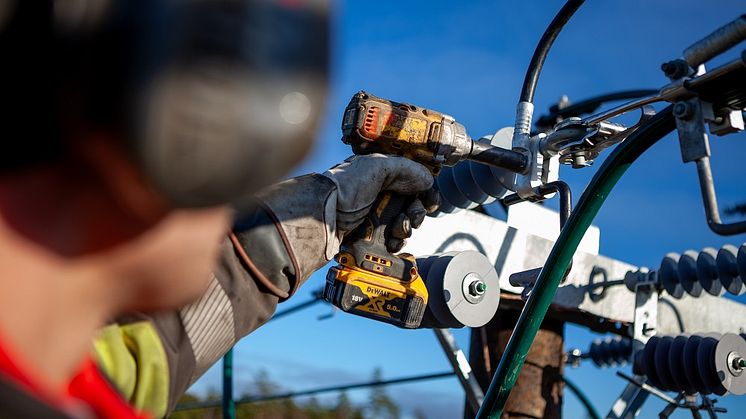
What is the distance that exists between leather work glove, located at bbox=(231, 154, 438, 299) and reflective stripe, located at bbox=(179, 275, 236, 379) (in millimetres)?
91

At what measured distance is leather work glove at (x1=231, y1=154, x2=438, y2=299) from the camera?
1.35m

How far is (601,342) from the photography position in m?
4.55

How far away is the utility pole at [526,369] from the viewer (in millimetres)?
3342

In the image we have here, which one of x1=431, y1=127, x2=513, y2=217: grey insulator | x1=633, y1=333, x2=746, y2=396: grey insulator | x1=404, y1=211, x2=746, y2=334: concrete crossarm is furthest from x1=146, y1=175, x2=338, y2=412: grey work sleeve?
x1=633, y1=333, x2=746, y2=396: grey insulator

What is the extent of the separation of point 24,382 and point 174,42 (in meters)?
0.22

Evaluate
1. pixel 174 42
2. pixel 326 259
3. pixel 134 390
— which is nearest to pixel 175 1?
pixel 174 42

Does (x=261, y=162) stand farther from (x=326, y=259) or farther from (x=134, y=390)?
(x=326, y=259)

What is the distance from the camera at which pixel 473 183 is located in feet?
8.00

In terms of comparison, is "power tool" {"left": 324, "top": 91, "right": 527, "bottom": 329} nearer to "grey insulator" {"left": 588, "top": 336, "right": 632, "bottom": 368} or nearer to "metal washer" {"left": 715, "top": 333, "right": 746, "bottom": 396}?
"metal washer" {"left": 715, "top": 333, "right": 746, "bottom": 396}

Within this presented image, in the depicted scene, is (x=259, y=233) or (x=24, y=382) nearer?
(x=24, y=382)

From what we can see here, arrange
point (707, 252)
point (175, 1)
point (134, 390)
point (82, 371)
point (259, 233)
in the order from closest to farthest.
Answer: point (175, 1) < point (82, 371) < point (134, 390) < point (259, 233) < point (707, 252)

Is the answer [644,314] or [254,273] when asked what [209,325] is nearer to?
[254,273]

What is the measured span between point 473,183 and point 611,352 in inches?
94.3

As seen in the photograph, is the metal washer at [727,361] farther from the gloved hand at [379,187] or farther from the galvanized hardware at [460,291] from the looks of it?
the gloved hand at [379,187]
